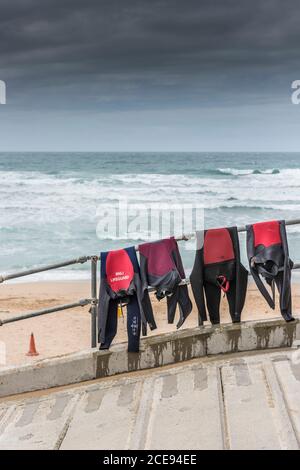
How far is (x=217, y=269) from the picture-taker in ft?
17.9

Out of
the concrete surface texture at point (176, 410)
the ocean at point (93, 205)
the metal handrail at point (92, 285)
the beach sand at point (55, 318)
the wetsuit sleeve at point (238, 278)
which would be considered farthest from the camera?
the ocean at point (93, 205)

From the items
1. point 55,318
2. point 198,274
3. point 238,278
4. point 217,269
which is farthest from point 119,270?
point 55,318

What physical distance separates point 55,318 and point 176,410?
8.29m

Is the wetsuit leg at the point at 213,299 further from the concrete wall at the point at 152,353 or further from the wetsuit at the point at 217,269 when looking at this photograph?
the concrete wall at the point at 152,353

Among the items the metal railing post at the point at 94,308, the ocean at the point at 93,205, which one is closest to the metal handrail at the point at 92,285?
the metal railing post at the point at 94,308

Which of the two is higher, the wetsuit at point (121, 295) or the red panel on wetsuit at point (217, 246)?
the red panel on wetsuit at point (217, 246)

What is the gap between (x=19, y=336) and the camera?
11047 millimetres

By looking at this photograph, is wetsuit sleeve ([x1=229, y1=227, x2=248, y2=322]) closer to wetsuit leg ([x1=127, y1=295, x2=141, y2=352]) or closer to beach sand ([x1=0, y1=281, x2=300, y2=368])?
wetsuit leg ([x1=127, y1=295, x2=141, y2=352])

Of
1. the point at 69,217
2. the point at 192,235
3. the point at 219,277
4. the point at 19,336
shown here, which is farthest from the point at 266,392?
the point at 69,217

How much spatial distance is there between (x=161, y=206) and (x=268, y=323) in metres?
30.3

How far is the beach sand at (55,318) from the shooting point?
33.7 feet

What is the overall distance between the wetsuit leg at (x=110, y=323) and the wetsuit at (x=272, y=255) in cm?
130

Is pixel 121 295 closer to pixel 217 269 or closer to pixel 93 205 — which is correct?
pixel 217 269
